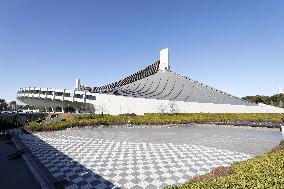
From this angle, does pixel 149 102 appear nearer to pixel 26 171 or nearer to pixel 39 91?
pixel 26 171

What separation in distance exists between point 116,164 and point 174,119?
20.6 m

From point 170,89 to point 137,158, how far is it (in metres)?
46.0

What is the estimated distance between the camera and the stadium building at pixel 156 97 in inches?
1834

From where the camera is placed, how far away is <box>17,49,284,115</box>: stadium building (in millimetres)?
46594

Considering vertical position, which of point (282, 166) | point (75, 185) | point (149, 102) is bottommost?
point (75, 185)

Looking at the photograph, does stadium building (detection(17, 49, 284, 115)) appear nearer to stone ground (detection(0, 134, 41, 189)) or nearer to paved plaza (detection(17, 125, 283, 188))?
paved plaza (detection(17, 125, 283, 188))

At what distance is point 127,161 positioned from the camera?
48.4ft

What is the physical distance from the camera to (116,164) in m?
14.1

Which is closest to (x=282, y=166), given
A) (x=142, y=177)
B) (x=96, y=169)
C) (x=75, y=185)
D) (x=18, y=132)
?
(x=142, y=177)

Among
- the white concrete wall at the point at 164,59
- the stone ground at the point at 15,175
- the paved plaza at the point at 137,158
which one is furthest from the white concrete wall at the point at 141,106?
the stone ground at the point at 15,175

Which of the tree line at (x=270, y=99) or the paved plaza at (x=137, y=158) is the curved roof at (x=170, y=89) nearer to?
the paved plaza at (x=137, y=158)

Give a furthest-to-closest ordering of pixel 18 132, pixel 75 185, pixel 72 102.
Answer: pixel 72 102, pixel 18 132, pixel 75 185

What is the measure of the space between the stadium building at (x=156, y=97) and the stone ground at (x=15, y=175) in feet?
116

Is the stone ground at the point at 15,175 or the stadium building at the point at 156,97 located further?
the stadium building at the point at 156,97
